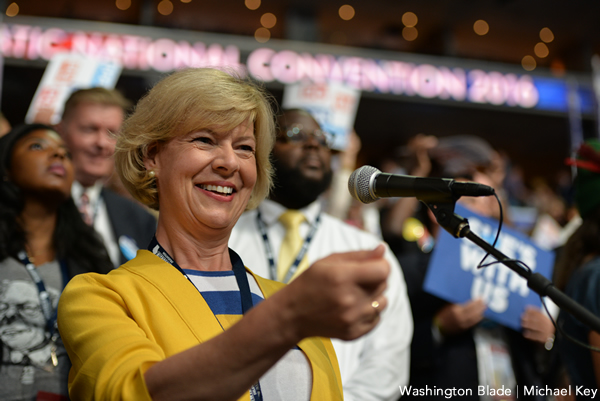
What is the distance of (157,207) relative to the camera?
140cm

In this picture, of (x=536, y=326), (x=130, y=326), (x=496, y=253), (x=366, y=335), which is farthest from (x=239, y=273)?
(x=536, y=326)

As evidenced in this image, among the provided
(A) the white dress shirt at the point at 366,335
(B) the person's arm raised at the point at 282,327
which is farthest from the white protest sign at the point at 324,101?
(B) the person's arm raised at the point at 282,327

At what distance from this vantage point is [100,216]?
8.68 feet

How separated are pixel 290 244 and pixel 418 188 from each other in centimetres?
115

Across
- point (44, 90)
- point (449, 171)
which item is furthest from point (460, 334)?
point (44, 90)

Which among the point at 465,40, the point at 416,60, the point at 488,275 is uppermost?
the point at 465,40

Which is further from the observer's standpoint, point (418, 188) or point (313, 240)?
point (313, 240)

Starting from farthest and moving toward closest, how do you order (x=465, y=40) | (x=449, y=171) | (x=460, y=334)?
(x=465, y=40) → (x=449, y=171) → (x=460, y=334)

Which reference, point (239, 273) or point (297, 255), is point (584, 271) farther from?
point (239, 273)

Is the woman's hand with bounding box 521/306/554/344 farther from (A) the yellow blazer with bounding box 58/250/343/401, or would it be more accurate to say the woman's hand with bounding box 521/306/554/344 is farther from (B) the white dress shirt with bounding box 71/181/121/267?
(B) the white dress shirt with bounding box 71/181/121/267

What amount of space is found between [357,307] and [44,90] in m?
3.00

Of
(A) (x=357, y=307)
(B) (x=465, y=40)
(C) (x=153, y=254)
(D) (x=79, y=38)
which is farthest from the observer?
(B) (x=465, y=40)

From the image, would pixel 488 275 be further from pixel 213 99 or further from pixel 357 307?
pixel 357 307

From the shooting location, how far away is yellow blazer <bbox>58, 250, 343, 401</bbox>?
Answer: 2.97 ft
